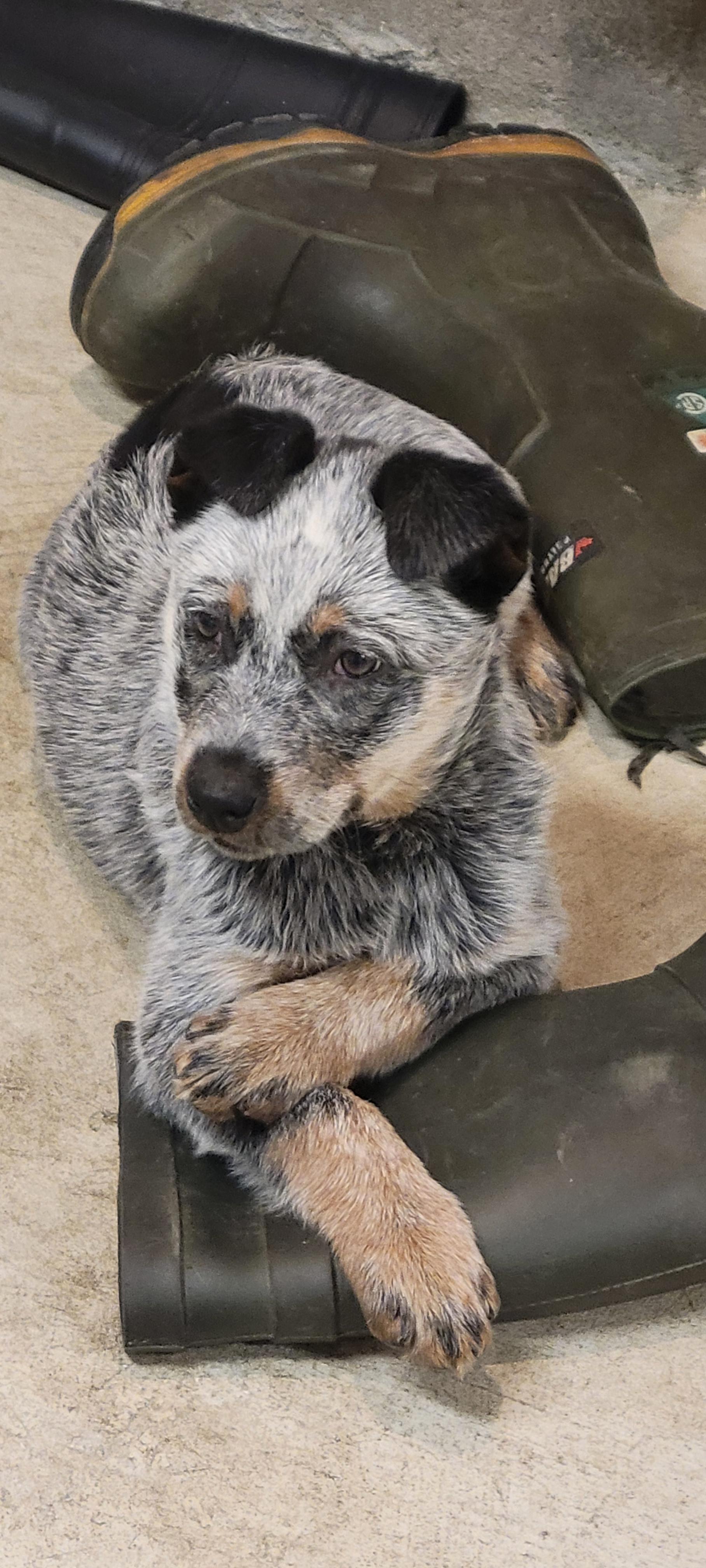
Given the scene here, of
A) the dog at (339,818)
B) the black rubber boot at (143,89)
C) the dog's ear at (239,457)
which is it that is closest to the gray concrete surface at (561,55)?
the black rubber boot at (143,89)

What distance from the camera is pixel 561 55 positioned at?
4520mm

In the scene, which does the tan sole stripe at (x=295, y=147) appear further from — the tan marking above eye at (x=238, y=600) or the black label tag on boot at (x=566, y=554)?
the tan marking above eye at (x=238, y=600)

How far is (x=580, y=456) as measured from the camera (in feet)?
10.3

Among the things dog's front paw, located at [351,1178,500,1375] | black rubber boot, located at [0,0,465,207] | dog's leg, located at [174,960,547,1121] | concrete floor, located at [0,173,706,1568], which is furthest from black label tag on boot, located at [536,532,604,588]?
black rubber boot, located at [0,0,465,207]

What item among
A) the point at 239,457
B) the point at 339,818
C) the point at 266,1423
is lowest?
the point at 266,1423

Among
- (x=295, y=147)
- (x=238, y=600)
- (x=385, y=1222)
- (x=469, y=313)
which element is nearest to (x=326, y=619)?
(x=238, y=600)

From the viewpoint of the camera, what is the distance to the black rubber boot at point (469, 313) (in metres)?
3.09

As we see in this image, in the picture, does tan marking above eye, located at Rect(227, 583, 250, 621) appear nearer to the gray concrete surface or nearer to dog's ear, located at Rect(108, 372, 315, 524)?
dog's ear, located at Rect(108, 372, 315, 524)

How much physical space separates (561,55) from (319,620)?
3.51m

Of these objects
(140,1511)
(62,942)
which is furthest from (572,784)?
(140,1511)

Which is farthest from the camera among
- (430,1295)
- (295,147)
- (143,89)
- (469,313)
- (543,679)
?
(143,89)

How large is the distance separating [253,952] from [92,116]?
3275mm

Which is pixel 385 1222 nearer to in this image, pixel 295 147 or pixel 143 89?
pixel 295 147

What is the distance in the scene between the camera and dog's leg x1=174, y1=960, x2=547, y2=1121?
6.54ft
